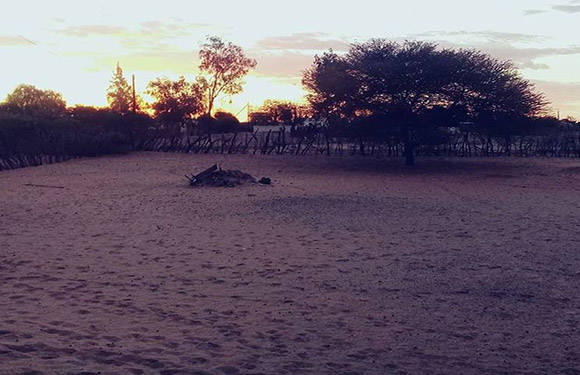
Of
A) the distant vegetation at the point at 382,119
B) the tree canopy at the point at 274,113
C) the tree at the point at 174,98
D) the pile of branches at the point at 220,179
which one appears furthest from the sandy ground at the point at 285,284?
the tree canopy at the point at 274,113

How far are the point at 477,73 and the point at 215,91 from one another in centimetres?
2870

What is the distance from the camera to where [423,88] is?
41906 millimetres

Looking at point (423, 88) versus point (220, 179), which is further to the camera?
point (423, 88)

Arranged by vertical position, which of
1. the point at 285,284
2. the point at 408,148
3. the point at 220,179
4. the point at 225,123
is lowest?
the point at 285,284

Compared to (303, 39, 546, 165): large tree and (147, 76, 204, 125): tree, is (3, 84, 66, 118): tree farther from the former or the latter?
(303, 39, 546, 165): large tree

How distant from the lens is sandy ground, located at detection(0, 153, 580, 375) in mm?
7766

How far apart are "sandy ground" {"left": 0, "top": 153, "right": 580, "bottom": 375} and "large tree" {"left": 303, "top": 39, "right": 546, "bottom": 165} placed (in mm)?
19291

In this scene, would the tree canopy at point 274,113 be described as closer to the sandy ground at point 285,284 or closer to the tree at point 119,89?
the tree at point 119,89

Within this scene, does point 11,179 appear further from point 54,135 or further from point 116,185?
point 54,135

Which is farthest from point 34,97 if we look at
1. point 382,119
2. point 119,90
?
point 382,119

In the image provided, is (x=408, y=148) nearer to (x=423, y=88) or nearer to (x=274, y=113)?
(x=423, y=88)

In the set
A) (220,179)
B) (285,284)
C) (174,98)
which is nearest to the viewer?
(285,284)

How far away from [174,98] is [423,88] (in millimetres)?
27309

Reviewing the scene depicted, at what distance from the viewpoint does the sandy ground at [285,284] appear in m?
7.77
